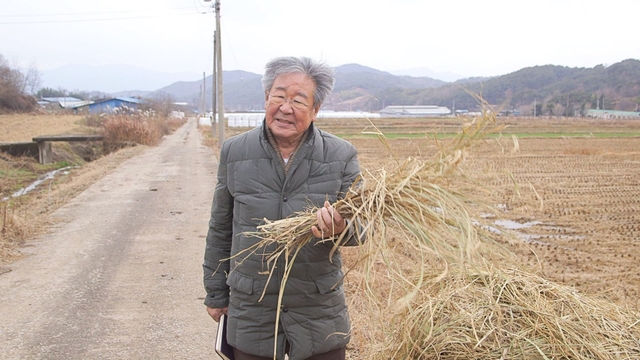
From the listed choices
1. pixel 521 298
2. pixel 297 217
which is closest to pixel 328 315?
pixel 297 217

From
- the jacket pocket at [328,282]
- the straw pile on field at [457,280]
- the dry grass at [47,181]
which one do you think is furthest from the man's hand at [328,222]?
the dry grass at [47,181]

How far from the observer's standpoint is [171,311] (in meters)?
4.70

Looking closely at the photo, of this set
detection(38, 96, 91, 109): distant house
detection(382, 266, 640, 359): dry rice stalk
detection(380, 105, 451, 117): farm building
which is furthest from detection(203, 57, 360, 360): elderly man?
detection(38, 96, 91, 109): distant house

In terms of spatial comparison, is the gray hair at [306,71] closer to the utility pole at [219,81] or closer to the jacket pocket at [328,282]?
the jacket pocket at [328,282]

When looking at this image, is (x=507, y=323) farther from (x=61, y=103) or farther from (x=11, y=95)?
(x=61, y=103)

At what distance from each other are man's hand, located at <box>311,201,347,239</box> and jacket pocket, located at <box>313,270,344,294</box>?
0.36 metres

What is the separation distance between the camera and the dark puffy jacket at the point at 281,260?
2.20 meters

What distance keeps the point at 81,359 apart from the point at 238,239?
2.21 metres

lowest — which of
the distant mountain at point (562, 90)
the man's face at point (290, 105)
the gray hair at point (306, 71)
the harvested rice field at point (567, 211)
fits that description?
the harvested rice field at point (567, 211)

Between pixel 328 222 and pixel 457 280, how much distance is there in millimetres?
563

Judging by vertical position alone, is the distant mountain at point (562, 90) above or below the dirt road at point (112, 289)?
above

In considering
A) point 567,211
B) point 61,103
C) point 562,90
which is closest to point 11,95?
point 61,103

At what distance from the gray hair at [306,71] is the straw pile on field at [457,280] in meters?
0.47

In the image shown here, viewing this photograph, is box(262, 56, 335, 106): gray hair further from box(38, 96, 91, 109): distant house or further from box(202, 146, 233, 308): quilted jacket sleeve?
box(38, 96, 91, 109): distant house
